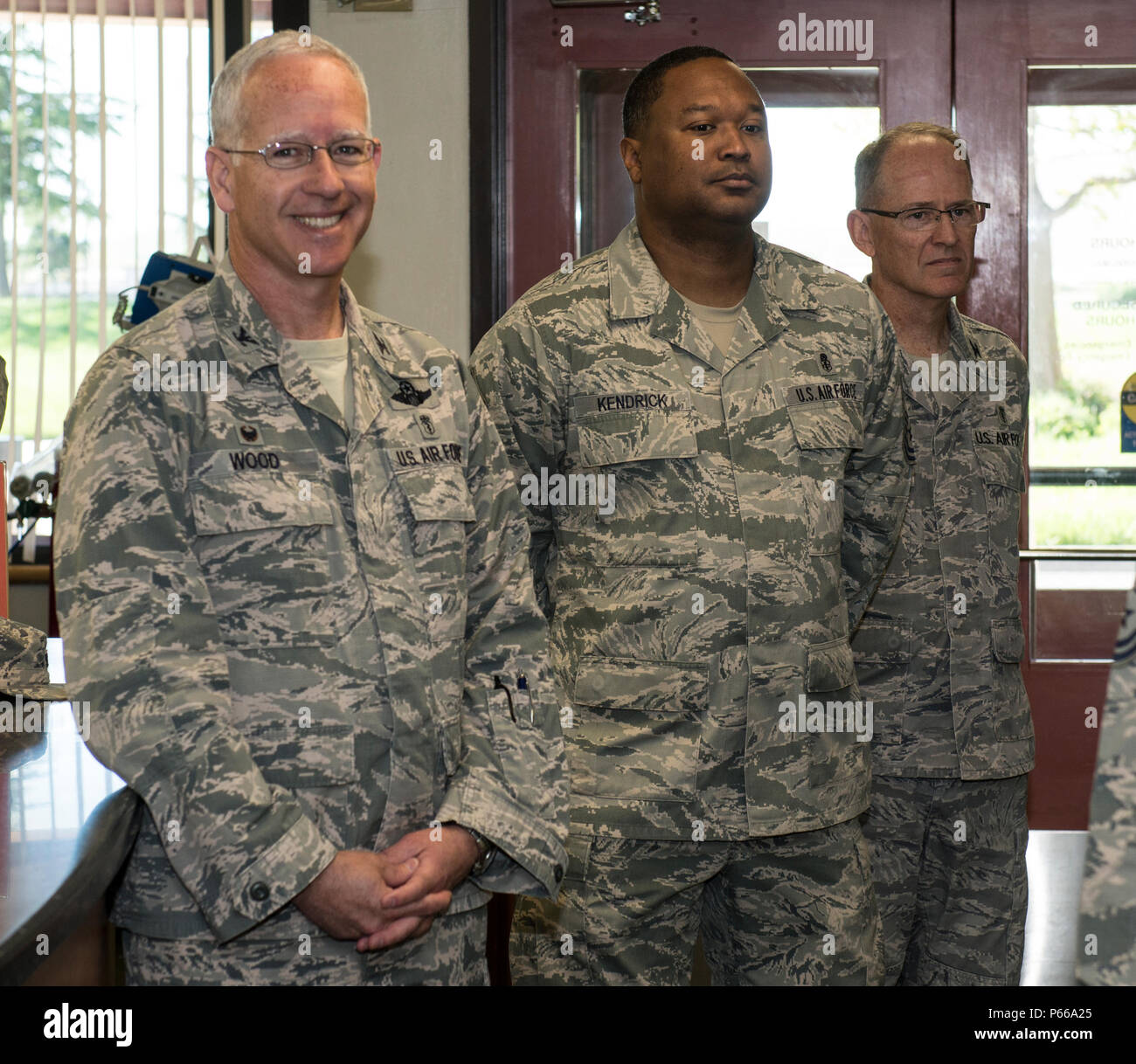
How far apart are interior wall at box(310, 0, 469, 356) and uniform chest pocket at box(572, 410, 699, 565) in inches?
45.3

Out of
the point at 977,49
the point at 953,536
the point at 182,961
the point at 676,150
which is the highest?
the point at 977,49

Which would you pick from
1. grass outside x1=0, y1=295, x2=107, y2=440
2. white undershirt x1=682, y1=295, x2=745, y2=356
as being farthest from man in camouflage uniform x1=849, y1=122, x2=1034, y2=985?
grass outside x1=0, y1=295, x2=107, y2=440

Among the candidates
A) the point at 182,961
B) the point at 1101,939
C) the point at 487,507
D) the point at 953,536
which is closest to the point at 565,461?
the point at 487,507

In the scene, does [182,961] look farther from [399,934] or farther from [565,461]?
[565,461]

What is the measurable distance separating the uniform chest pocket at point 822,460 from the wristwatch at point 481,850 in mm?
697

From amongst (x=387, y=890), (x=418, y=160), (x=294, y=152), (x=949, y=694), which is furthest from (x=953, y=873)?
(x=418, y=160)

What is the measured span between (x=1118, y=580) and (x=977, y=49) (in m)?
1.27

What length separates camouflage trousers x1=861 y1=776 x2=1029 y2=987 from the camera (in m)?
2.23

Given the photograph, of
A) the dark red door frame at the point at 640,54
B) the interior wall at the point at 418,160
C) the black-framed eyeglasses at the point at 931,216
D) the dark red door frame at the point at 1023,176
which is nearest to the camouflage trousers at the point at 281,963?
the black-framed eyeglasses at the point at 931,216

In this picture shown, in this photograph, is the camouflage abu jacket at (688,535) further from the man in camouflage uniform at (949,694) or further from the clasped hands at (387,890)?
the clasped hands at (387,890)

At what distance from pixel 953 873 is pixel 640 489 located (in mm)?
921

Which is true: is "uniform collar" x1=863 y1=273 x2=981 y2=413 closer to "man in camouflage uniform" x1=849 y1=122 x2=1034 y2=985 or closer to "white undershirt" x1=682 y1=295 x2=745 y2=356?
"man in camouflage uniform" x1=849 y1=122 x2=1034 y2=985

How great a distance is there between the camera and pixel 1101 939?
862mm

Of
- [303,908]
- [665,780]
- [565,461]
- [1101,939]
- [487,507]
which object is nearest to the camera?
[1101,939]
